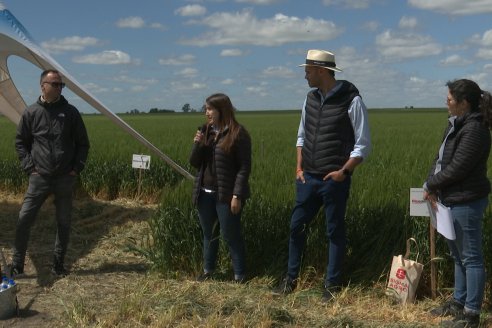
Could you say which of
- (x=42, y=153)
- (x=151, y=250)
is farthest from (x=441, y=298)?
(x=42, y=153)

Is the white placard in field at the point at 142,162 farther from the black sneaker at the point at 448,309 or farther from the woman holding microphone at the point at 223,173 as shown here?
the black sneaker at the point at 448,309

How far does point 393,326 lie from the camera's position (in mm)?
3840

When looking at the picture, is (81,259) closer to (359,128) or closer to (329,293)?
(329,293)

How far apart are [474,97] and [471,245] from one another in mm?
938

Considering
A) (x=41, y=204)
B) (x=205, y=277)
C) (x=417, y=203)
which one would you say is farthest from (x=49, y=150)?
(x=417, y=203)

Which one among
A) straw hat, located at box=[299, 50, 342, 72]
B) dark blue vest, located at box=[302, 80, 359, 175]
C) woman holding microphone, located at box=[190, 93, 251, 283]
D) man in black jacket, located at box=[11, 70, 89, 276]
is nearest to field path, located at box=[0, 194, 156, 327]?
man in black jacket, located at box=[11, 70, 89, 276]

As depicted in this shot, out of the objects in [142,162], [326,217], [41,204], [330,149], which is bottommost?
[41,204]

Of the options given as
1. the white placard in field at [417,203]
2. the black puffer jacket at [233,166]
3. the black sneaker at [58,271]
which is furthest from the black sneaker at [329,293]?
the black sneaker at [58,271]

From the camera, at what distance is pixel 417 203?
4.25 metres

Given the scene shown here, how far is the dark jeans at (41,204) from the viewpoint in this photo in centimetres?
507

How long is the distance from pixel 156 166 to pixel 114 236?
2729mm

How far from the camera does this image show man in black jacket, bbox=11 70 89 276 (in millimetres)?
5020

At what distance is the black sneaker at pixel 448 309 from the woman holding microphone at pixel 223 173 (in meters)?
1.54

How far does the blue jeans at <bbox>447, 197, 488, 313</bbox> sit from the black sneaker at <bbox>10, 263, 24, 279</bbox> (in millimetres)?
3672
